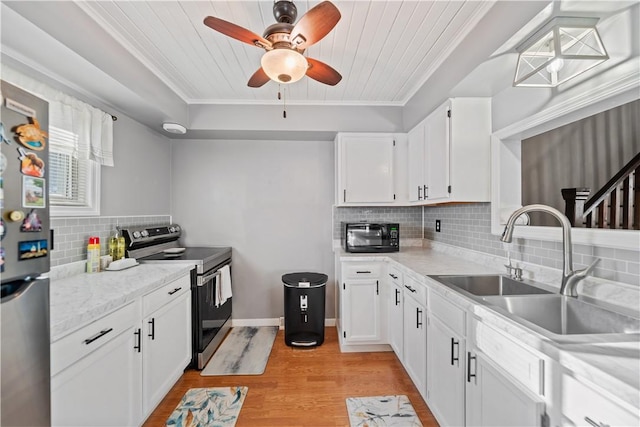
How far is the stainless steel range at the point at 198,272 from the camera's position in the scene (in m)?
2.39

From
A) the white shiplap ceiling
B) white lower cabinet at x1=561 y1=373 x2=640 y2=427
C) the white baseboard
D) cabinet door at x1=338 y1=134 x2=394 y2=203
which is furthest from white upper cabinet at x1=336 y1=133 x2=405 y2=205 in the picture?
white lower cabinet at x1=561 y1=373 x2=640 y2=427

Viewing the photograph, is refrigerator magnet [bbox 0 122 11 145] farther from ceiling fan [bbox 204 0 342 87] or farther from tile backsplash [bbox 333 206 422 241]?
tile backsplash [bbox 333 206 422 241]

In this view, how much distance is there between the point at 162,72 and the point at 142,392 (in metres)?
2.33

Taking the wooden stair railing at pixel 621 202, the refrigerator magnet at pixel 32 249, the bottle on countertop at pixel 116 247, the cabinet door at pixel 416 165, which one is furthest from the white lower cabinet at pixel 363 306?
the refrigerator magnet at pixel 32 249

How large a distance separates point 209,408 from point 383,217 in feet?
8.04

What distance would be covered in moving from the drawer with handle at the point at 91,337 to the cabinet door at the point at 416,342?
5.88 ft

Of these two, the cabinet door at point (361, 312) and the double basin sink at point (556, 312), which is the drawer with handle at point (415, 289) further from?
the cabinet door at point (361, 312)

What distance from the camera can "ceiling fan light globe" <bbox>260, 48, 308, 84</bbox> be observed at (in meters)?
1.47

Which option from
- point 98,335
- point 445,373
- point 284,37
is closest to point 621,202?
point 445,373

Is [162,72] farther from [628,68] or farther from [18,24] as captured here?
[628,68]

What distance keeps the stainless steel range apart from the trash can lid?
2.28 feet

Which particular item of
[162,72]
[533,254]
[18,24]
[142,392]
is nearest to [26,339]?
[142,392]

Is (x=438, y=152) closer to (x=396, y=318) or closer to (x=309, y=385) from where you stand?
(x=396, y=318)

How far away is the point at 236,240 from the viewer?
3.37m
